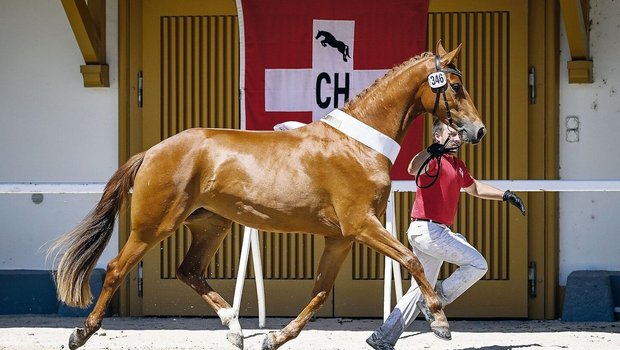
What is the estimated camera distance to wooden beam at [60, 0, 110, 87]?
9602 mm

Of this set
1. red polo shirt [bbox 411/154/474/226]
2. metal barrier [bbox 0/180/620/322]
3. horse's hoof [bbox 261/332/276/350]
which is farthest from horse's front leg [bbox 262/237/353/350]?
metal barrier [bbox 0/180/620/322]

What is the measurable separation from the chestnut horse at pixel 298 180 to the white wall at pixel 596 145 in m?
2.56

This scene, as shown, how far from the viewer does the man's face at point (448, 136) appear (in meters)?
7.81

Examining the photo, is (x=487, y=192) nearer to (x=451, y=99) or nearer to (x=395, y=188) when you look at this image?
(x=451, y=99)

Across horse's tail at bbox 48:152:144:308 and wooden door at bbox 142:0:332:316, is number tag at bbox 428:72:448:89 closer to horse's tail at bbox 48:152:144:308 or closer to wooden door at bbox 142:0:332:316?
horse's tail at bbox 48:152:144:308

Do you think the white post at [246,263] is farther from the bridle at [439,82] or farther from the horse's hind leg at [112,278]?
the bridle at [439,82]

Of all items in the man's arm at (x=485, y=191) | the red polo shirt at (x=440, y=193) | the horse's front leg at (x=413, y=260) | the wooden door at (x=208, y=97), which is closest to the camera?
the horse's front leg at (x=413, y=260)

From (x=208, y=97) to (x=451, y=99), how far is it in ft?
10.6

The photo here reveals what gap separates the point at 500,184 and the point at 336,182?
170cm

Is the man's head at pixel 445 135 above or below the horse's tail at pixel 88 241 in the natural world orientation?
above

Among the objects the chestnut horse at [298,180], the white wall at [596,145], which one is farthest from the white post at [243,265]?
the white wall at [596,145]

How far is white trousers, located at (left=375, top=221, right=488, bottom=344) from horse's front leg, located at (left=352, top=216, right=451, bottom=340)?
356mm

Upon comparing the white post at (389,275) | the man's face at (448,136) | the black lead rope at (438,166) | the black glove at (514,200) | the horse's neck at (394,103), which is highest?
the horse's neck at (394,103)

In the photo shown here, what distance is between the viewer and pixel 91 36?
9.86 metres
